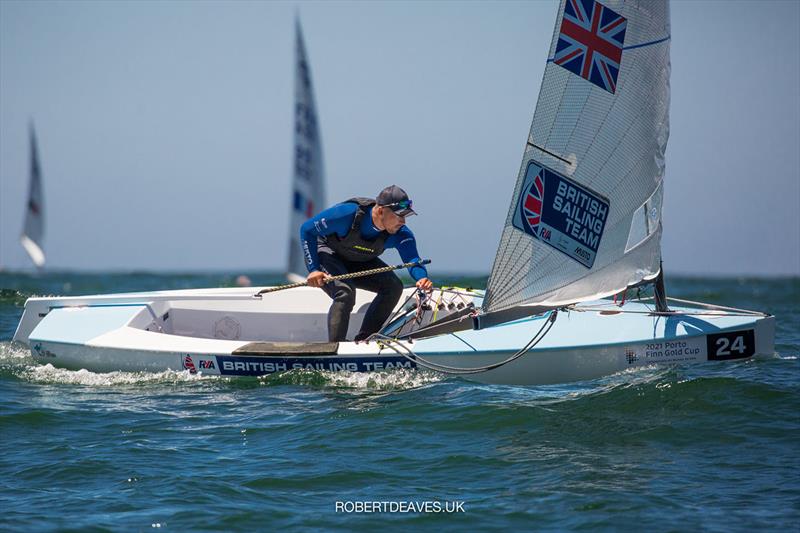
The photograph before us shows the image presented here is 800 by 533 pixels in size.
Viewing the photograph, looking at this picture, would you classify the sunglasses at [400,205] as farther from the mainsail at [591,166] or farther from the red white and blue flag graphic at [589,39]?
the red white and blue flag graphic at [589,39]

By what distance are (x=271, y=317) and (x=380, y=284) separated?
6.00 feet

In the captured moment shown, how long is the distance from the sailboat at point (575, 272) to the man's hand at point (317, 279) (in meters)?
0.63

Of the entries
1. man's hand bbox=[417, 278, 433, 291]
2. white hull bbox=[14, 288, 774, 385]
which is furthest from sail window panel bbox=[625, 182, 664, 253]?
man's hand bbox=[417, 278, 433, 291]

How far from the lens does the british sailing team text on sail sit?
24.2ft

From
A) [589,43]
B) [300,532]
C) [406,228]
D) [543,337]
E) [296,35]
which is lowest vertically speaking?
[300,532]

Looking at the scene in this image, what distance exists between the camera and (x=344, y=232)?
27.6 ft

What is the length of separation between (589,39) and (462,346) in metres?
2.68

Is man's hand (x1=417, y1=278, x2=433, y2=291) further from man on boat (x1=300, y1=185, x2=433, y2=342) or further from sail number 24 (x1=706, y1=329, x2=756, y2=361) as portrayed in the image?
sail number 24 (x1=706, y1=329, x2=756, y2=361)

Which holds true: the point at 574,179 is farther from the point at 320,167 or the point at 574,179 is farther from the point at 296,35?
the point at 296,35

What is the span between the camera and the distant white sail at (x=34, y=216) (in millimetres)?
35625

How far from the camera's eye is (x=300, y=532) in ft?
15.3

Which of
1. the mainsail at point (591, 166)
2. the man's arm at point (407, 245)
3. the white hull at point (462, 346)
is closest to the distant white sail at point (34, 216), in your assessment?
the white hull at point (462, 346)

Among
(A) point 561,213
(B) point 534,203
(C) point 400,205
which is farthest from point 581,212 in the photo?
(C) point 400,205

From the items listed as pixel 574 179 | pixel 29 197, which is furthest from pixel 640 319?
pixel 29 197
